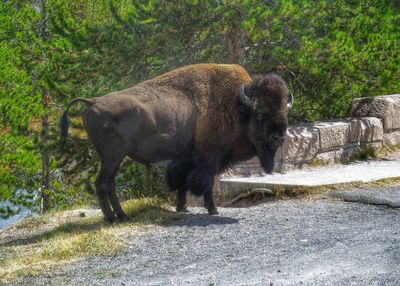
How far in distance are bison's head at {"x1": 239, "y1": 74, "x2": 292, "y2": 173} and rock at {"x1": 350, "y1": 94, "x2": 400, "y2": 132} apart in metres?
4.65

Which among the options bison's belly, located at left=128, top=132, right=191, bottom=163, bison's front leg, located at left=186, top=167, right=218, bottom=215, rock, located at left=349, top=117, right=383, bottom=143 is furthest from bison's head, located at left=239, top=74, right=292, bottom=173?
rock, located at left=349, top=117, right=383, bottom=143

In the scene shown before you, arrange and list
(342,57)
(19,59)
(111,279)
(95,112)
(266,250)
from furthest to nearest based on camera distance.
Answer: (19,59)
(342,57)
(95,112)
(266,250)
(111,279)

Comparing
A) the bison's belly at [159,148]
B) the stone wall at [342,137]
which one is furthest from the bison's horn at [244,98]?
the stone wall at [342,137]

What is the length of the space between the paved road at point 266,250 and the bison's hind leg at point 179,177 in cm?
22

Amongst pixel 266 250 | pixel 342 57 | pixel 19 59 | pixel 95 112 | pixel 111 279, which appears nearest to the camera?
pixel 111 279

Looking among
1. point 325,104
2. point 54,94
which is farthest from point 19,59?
point 325,104

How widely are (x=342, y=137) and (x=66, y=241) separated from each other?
5.98 m

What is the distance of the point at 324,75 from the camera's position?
14.3 meters

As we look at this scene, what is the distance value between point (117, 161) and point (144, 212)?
0.87m

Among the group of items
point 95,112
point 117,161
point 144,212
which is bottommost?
point 144,212

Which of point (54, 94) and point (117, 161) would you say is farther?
point (54, 94)

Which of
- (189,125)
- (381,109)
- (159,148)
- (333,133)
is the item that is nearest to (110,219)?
(159,148)

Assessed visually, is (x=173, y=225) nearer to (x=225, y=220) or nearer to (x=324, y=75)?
(x=225, y=220)

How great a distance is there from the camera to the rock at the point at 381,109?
1359 cm
